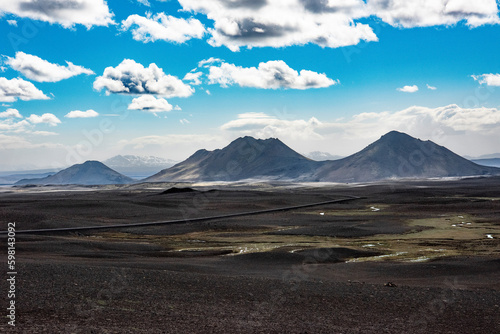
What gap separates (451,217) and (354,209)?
16036mm

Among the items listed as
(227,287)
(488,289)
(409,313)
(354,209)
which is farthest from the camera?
(354,209)

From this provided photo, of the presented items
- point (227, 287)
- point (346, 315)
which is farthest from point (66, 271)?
point (346, 315)

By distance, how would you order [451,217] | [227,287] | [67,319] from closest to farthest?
[67,319], [227,287], [451,217]

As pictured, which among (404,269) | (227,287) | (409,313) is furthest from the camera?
(404,269)

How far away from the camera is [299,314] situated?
1461 centimetres

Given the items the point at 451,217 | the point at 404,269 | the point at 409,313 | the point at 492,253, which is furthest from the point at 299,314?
the point at 451,217

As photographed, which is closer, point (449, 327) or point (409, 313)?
point (449, 327)

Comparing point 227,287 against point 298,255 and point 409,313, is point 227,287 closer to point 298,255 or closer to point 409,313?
point 409,313

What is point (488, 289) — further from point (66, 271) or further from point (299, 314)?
point (66, 271)

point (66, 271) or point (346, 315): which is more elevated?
point (66, 271)

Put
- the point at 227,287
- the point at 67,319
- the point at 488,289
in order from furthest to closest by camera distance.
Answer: the point at 488,289 < the point at 227,287 < the point at 67,319

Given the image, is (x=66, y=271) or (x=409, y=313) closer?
(x=409, y=313)

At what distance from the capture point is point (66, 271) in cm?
1839

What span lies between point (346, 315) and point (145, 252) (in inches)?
718
